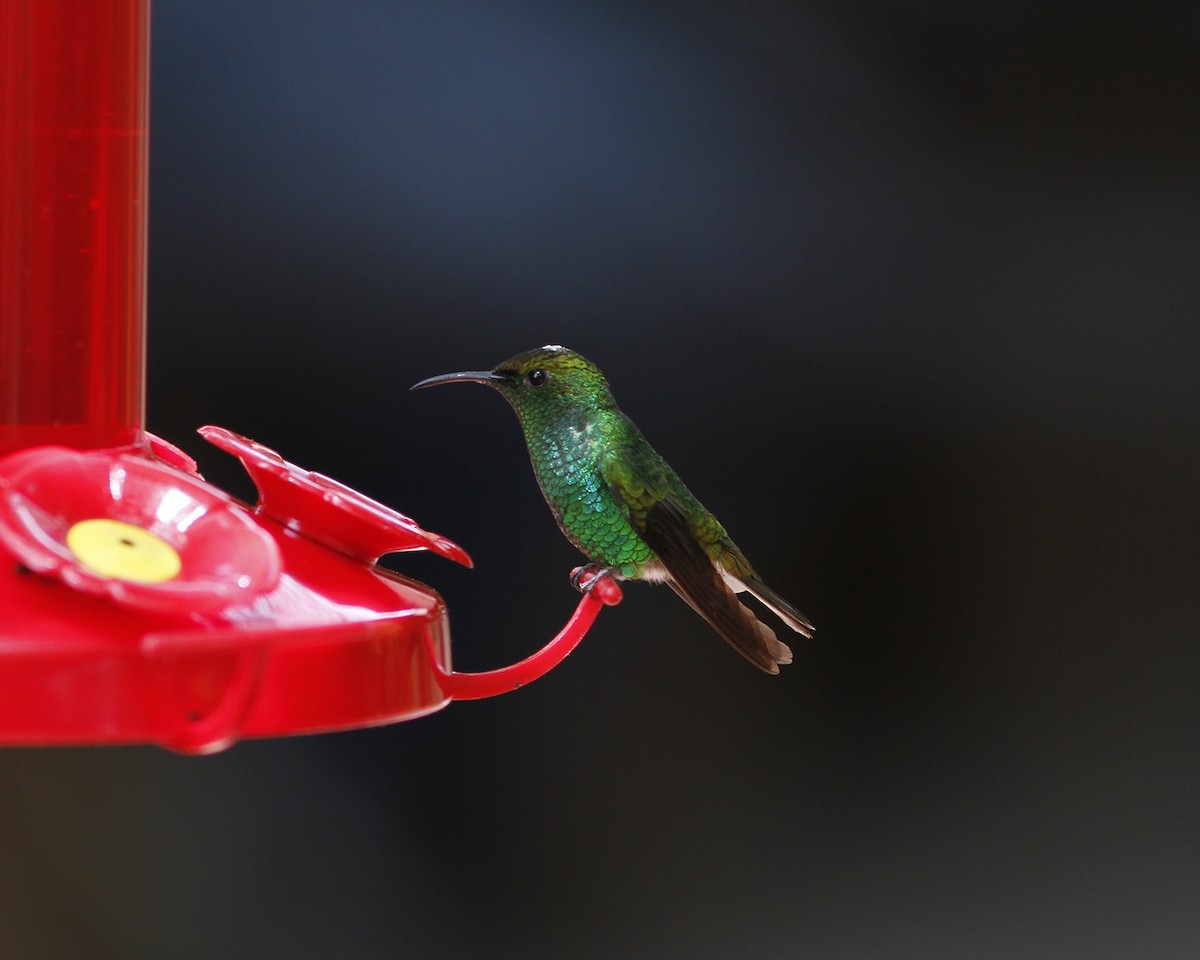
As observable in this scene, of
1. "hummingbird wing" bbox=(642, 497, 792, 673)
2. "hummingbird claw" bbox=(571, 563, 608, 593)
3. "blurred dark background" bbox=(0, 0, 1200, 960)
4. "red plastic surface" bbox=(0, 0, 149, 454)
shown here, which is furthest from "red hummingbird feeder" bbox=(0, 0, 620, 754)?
"blurred dark background" bbox=(0, 0, 1200, 960)

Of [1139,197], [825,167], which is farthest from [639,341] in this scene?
[1139,197]

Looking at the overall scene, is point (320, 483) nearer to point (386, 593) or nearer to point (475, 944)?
point (386, 593)

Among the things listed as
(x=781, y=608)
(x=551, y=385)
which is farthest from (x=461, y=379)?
(x=781, y=608)

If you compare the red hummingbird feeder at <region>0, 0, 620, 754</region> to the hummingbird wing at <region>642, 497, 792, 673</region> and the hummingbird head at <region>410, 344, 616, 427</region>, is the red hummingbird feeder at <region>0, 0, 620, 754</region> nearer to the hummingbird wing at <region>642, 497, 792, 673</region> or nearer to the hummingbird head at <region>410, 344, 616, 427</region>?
the hummingbird wing at <region>642, 497, 792, 673</region>

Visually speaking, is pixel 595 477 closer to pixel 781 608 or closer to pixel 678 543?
pixel 678 543

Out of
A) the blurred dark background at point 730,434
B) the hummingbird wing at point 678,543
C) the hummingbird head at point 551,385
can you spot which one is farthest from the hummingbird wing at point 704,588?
the blurred dark background at point 730,434

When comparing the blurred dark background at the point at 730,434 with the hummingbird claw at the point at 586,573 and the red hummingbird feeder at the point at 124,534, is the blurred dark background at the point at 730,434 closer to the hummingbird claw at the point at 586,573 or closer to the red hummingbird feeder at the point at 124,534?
the hummingbird claw at the point at 586,573
